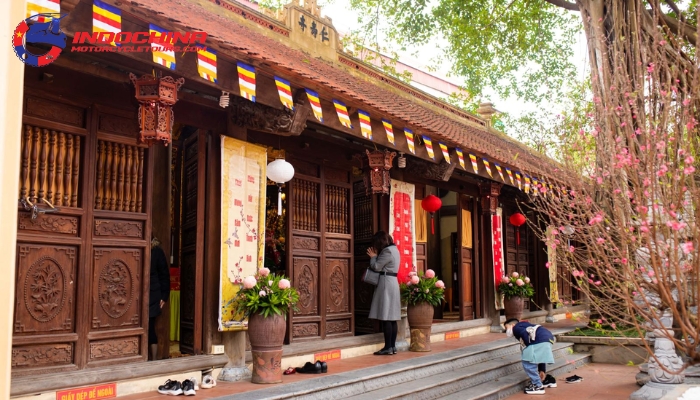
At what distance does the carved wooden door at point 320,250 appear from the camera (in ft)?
24.6

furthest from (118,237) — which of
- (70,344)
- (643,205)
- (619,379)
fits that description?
(619,379)

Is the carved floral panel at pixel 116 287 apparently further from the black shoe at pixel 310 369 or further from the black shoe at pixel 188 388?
the black shoe at pixel 310 369

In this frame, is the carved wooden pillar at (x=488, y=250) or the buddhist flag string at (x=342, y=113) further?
the carved wooden pillar at (x=488, y=250)

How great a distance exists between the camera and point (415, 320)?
8.21m

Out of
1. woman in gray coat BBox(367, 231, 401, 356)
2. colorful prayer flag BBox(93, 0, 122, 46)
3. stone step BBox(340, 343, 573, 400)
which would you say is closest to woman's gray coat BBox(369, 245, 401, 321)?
woman in gray coat BBox(367, 231, 401, 356)

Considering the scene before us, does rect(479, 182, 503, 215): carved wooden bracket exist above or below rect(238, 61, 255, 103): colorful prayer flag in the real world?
below

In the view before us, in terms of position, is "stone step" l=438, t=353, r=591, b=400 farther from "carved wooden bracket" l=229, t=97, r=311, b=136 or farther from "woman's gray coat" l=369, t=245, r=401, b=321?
"carved wooden bracket" l=229, t=97, r=311, b=136

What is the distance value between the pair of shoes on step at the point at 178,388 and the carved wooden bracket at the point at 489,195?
7.34 metres

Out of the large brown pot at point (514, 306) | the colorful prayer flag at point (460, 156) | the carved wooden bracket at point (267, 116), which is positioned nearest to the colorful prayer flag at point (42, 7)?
the carved wooden bracket at point (267, 116)

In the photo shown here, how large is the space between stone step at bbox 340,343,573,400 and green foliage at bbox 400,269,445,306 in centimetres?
100

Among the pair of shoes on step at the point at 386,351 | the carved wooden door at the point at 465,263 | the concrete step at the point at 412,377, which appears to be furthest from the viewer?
the carved wooden door at the point at 465,263

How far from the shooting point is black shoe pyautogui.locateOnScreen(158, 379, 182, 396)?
17.3 feet

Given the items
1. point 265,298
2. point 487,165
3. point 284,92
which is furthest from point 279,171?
point 487,165

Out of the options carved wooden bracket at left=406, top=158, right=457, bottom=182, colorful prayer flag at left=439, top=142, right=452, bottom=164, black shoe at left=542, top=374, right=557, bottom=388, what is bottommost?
black shoe at left=542, top=374, right=557, bottom=388
